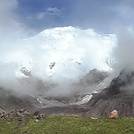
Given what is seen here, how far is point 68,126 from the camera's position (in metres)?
86.7

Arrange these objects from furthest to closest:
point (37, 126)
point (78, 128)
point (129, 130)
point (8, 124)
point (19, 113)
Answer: point (19, 113)
point (8, 124)
point (37, 126)
point (78, 128)
point (129, 130)

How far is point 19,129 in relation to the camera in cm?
9094

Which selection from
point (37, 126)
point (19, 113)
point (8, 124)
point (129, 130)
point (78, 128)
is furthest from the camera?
point (19, 113)

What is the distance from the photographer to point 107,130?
79.4 meters

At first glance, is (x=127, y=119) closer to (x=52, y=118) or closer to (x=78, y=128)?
(x=78, y=128)

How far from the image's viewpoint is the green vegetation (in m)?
80.4

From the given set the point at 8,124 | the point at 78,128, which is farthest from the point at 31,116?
the point at 78,128

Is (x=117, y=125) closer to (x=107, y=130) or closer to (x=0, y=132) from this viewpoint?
(x=107, y=130)

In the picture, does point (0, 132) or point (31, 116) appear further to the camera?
point (31, 116)

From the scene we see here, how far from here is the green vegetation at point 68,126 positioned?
80438 millimetres

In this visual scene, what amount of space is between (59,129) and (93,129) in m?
9.25

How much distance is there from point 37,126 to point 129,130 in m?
25.8

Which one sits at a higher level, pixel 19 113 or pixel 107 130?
pixel 19 113

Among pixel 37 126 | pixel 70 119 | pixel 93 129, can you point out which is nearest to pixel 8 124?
pixel 37 126
